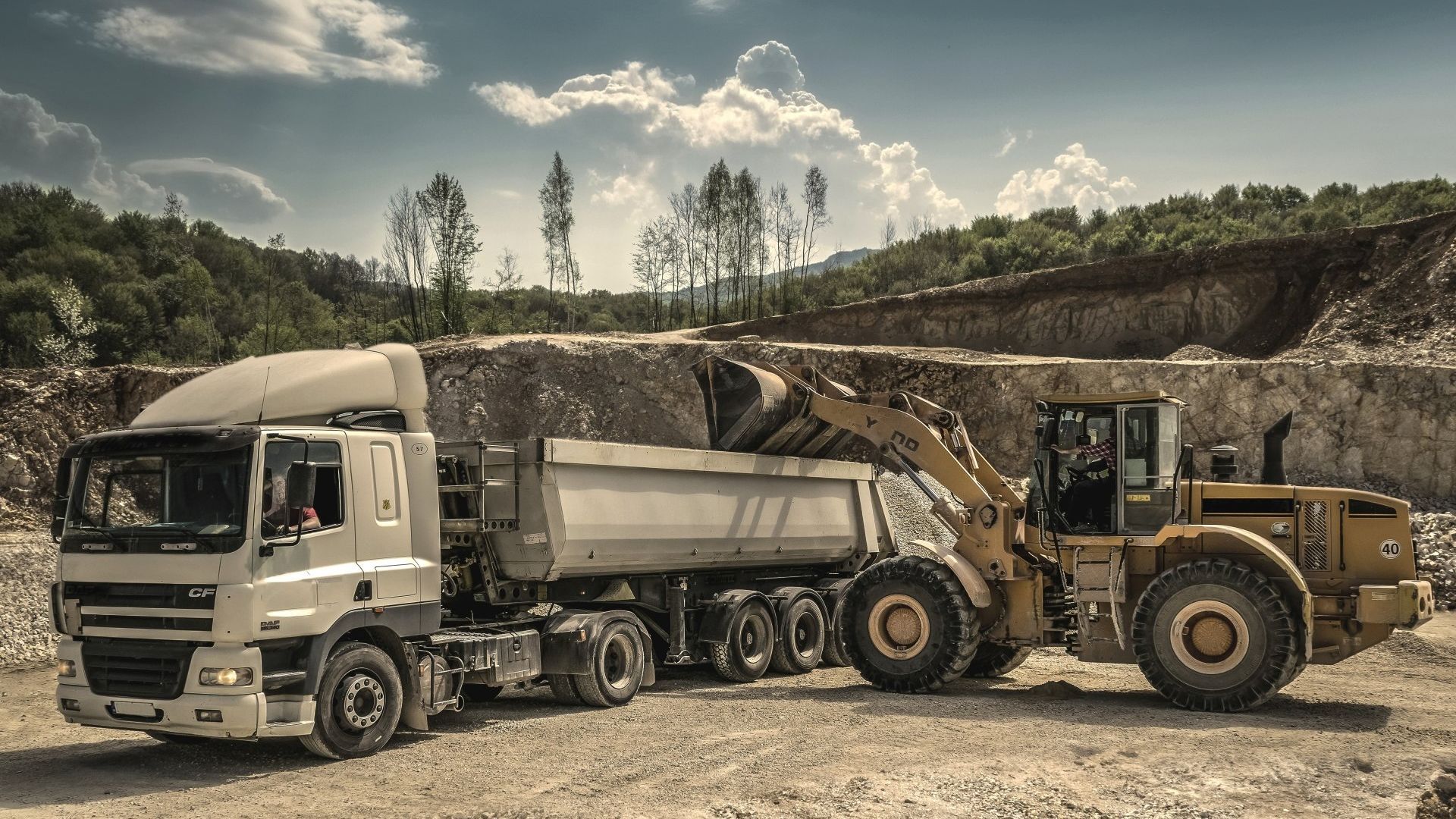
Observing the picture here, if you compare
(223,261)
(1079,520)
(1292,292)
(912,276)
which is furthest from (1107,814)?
(223,261)

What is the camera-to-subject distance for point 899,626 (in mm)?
12859

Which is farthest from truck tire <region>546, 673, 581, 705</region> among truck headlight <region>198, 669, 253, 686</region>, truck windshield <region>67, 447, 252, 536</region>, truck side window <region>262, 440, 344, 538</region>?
truck windshield <region>67, 447, 252, 536</region>

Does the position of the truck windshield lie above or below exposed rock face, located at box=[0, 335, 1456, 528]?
below

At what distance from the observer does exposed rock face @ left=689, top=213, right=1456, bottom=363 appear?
33406 mm

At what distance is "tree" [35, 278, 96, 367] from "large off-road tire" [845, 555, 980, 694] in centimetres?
4178

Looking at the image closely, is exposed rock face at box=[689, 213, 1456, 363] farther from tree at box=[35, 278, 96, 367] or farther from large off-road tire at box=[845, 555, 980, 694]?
tree at box=[35, 278, 96, 367]

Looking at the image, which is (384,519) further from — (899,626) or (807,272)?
(807,272)

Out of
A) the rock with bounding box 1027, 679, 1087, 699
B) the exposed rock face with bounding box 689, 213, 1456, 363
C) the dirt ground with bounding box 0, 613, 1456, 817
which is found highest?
the exposed rock face with bounding box 689, 213, 1456, 363

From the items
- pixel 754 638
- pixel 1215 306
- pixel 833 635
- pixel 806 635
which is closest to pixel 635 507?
pixel 754 638

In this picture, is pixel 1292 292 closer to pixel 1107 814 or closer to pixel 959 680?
pixel 959 680

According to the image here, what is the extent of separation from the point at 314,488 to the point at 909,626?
6790 millimetres

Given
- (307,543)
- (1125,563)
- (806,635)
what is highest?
(307,543)

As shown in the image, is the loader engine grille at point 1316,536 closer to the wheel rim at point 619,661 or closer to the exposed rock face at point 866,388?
the wheel rim at point 619,661

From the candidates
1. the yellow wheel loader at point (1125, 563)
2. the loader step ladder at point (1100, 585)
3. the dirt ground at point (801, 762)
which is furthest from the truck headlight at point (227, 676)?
the loader step ladder at point (1100, 585)
